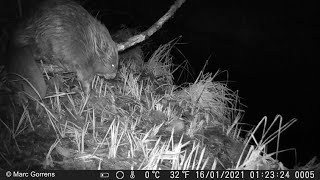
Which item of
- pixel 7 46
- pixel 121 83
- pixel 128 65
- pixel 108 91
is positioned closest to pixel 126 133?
pixel 108 91

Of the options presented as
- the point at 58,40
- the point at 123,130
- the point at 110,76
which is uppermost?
the point at 58,40

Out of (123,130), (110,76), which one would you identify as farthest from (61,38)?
(123,130)

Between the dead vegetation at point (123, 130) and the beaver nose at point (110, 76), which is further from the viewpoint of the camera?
the beaver nose at point (110, 76)

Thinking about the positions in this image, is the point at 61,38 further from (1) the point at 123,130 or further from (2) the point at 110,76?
(1) the point at 123,130

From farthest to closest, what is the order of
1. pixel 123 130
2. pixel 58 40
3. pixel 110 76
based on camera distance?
pixel 110 76 → pixel 58 40 → pixel 123 130

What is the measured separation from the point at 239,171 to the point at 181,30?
244 cm

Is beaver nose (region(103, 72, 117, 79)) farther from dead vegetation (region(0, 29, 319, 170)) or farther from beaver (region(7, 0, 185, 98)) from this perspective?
beaver (region(7, 0, 185, 98))

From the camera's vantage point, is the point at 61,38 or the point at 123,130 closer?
the point at 123,130

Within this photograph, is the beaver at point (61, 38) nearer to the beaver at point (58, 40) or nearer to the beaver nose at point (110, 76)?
the beaver at point (58, 40)

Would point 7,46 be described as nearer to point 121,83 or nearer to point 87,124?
point 87,124

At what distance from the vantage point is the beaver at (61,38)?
89.3 inches

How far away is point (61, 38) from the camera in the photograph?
2264 mm

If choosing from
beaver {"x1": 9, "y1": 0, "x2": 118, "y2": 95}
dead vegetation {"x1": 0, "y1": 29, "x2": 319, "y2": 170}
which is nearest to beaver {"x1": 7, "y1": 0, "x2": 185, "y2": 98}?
beaver {"x1": 9, "y1": 0, "x2": 118, "y2": 95}

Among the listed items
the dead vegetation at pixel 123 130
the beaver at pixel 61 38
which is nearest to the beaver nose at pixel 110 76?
the dead vegetation at pixel 123 130
